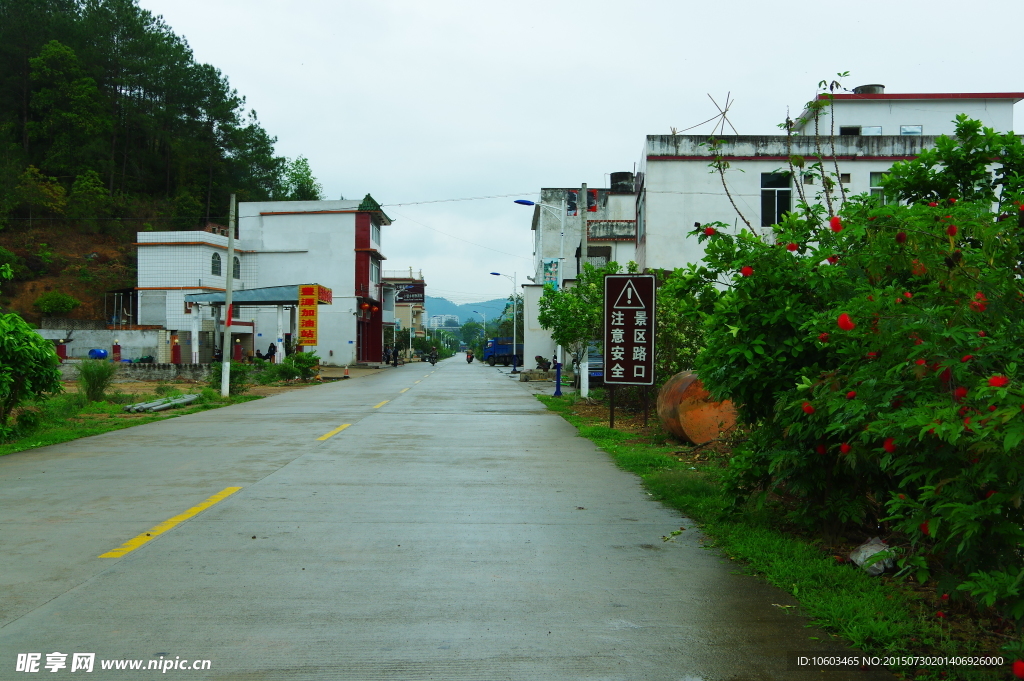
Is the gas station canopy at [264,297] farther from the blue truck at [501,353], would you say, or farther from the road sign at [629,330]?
the blue truck at [501,353]

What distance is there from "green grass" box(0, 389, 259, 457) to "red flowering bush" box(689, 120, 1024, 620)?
1036cm

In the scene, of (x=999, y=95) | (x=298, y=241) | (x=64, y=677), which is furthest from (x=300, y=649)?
(x=298, y=241)

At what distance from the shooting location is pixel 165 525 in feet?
23.1

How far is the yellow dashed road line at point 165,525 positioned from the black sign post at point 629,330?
8.06 metres

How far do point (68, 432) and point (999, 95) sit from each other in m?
34.2

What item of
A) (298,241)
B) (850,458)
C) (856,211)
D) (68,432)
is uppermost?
(298,241)

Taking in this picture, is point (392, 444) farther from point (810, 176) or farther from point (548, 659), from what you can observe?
point (548, 659)

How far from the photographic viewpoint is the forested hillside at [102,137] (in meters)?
59.1

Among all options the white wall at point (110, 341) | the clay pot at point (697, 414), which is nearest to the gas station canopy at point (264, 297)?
the white wall at point (110, 341)

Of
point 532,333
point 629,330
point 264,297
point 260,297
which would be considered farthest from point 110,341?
point 629,330

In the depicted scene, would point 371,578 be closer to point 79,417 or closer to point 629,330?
point 629,330

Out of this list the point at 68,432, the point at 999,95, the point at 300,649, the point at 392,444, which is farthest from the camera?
the point at 999,95

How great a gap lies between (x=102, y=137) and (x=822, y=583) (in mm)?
66992

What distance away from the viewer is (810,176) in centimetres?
993
